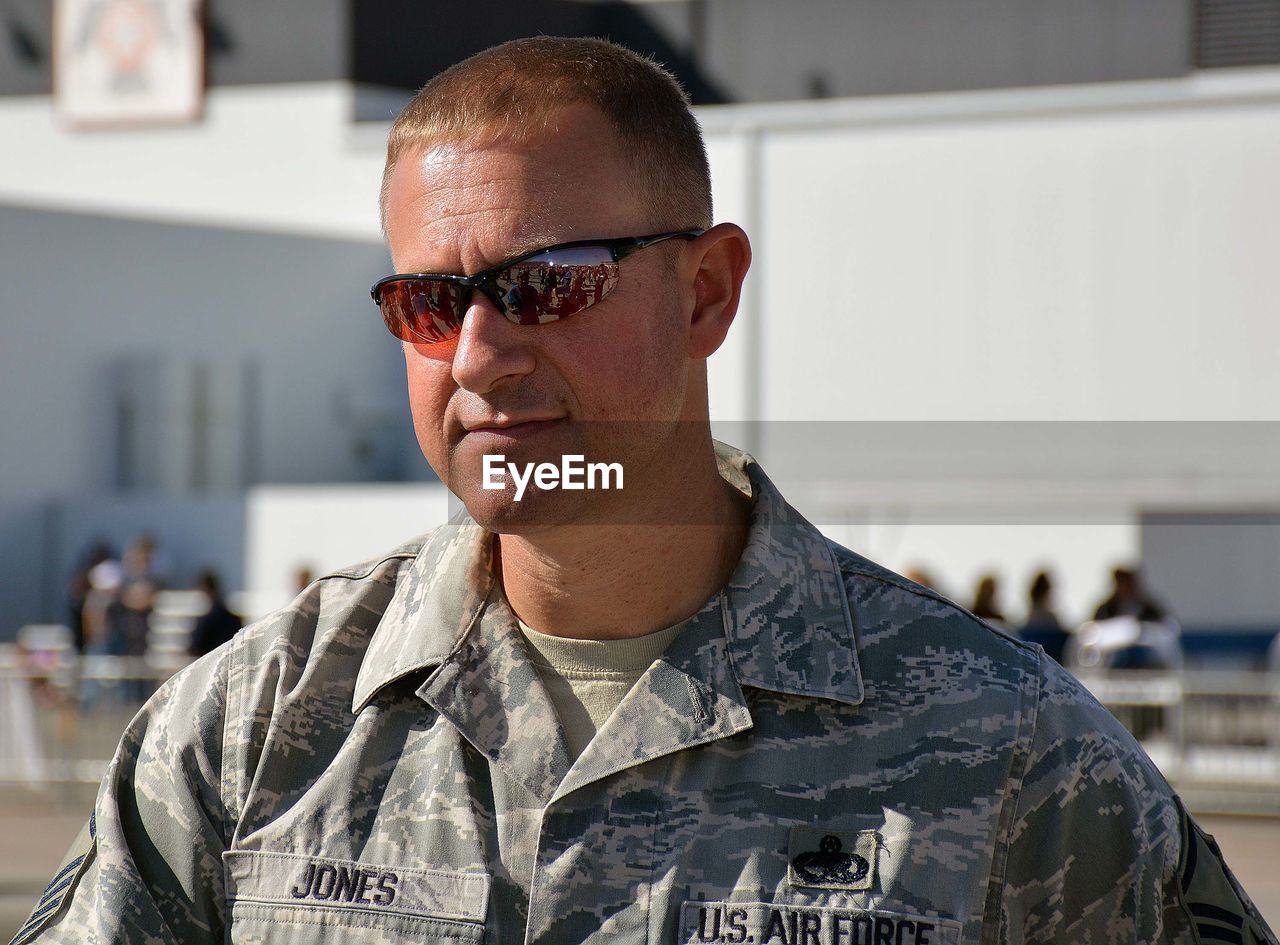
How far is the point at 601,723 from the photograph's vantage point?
6.95 ft

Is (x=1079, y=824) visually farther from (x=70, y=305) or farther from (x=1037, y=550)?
(x=70, y=305)

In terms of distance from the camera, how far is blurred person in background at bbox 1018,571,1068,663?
1108cm

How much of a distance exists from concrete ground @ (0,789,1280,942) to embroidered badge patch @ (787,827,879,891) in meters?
5.16

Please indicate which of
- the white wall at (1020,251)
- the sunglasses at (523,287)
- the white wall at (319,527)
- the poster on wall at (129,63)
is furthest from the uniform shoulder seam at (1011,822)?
the poster on wall at (129,63)

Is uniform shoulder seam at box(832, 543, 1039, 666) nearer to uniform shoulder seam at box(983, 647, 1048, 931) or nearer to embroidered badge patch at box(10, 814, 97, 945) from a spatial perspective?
uniform shoulder seam at box(983, 647, 1048, 931)

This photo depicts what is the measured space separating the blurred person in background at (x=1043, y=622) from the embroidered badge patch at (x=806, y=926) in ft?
30.4

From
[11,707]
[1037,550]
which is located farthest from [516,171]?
[1037,550]

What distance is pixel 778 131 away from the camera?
62.3 feet

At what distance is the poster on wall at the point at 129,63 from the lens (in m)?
25.9

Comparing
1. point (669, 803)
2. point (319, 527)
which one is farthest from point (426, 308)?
point (319, 527)

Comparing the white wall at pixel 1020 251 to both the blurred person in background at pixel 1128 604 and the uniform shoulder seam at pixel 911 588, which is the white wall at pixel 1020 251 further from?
the uniform shoulder seam at pixel 911 588

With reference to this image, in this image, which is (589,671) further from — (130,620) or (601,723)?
(130,620)

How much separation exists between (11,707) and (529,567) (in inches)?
390

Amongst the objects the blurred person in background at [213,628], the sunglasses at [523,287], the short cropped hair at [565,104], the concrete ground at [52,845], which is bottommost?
the concrete ground at [52,845]
